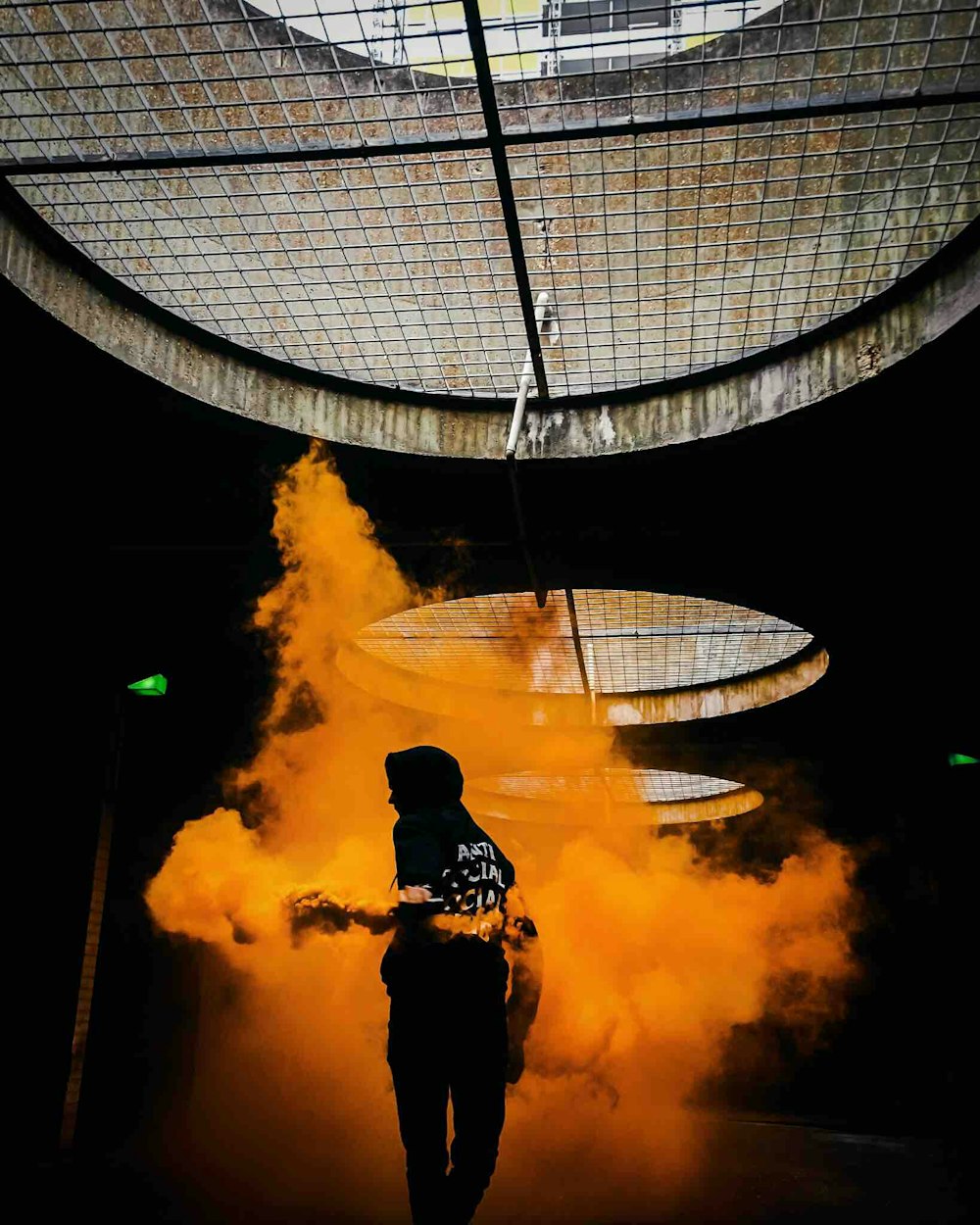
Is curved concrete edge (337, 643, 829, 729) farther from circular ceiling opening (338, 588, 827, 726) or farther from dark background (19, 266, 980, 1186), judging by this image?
dark background (19, 266, 980, 1186)

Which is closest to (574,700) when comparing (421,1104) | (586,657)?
(586,657)

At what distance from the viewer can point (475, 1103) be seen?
3490 millimetres

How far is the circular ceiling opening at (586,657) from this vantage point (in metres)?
7.73

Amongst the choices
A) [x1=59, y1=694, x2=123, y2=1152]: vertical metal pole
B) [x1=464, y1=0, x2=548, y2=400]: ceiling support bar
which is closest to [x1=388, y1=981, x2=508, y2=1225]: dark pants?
[x1=464, y1=0, x2=548, y2=400]: ceiling support bar

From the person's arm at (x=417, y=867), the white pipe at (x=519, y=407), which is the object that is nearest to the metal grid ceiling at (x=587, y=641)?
the white pipe at (x=519, y=407)

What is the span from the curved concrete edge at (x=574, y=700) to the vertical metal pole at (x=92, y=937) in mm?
2857

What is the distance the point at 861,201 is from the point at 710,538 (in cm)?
213

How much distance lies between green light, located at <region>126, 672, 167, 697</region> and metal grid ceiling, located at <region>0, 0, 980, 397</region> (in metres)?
2.53

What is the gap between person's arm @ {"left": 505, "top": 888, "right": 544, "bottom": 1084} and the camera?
152 inches

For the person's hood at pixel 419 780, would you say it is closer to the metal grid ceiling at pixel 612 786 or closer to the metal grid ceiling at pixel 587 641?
the metal grid ceiling at pixel 587 641

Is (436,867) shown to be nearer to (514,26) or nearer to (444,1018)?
(444,1018)

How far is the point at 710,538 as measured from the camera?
18.3 feet

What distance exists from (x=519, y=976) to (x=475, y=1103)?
0.78m

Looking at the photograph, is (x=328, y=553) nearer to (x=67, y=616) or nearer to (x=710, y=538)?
(x=67, y=616)
